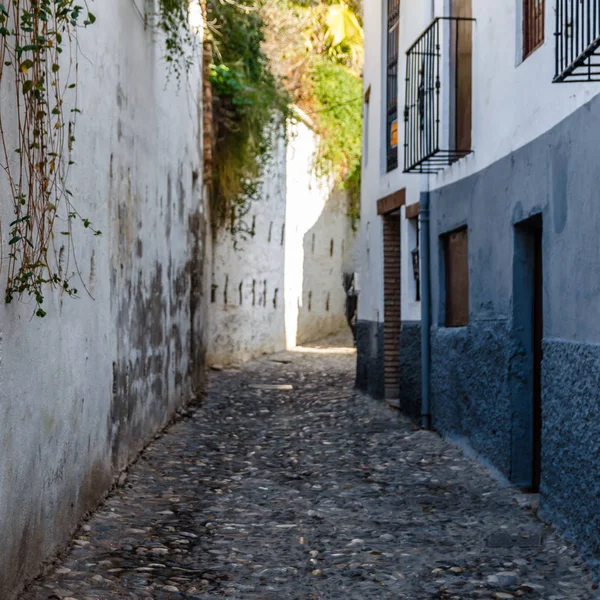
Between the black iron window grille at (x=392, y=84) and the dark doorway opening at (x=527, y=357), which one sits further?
the black iron window grille at (x=392, y=84)

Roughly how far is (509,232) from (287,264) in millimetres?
13051

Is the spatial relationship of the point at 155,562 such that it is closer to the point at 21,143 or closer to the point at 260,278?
the point at 21,143

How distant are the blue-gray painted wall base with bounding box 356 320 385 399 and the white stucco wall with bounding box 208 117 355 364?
436cm

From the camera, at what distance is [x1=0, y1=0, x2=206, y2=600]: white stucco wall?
14.6 ft

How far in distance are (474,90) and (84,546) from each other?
5087mm

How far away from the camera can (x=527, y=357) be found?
23.5 ft

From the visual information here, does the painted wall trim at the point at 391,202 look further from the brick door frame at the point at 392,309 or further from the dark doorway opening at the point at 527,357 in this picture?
the dark doorway opening at the point at 527,357

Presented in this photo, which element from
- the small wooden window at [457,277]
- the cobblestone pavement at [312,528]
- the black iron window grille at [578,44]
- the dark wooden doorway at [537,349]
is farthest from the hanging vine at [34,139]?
the small wooden window at [457,277]

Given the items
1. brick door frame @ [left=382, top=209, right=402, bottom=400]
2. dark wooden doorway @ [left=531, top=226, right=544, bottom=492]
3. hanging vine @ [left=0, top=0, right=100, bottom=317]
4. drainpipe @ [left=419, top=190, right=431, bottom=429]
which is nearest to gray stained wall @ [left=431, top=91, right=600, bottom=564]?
dark wooden doorway @ [left=531, top=226, right=544, bottom=492]

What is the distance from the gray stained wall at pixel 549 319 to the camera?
17.3 ft

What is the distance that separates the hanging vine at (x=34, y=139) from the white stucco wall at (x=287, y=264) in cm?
1240

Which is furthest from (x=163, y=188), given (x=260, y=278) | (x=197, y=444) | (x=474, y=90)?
(x=260, y=278)

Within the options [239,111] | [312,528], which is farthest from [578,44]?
[239,111]

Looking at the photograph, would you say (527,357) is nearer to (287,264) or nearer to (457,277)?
(457,277)
